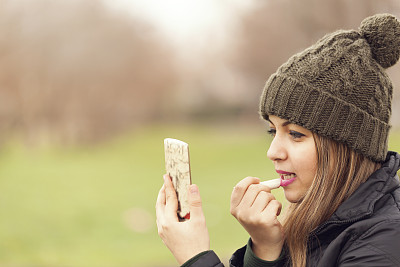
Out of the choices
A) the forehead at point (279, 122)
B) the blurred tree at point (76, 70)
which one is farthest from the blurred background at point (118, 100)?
the forehead at point (279, 122)

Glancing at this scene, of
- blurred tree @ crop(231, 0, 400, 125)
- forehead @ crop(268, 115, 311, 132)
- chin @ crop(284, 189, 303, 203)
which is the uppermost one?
blurred tree @ crop(231, 0, 400, 125)

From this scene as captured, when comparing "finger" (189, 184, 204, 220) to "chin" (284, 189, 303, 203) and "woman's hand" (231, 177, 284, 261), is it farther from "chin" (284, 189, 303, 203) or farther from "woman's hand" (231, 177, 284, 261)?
"chin" (284, 189, 303, 203)

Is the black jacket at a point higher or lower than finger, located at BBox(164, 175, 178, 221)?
lower

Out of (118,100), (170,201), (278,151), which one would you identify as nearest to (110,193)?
(118,100)

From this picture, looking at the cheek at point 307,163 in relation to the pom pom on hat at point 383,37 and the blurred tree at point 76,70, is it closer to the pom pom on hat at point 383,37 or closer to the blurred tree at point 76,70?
the pom pom on hat at point 383,37

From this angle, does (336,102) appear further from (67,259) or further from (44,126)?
(44,126)

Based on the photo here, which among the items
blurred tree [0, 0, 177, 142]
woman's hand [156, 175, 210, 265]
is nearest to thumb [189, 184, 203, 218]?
woman's hand [156, 175, 210, 265]

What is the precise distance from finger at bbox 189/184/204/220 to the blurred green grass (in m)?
3.98

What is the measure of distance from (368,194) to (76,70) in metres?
10.8

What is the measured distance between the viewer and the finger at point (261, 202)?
66.8 inches

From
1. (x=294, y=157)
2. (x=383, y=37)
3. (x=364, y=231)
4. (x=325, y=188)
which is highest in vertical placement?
(x=383, y=37)

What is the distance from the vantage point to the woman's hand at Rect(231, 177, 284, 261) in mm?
1686

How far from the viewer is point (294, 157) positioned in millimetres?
1701

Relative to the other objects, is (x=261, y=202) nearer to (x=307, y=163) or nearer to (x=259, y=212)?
(x=259, y=212)
